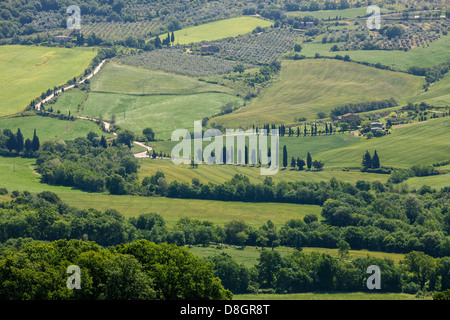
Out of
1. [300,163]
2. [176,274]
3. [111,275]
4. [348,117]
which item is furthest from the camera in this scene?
[348,117]

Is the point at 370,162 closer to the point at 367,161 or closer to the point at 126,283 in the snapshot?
the point at 367,161

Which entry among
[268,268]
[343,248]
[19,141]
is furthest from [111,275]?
[19,141]

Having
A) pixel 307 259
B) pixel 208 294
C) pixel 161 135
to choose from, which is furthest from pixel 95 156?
pixel 208 294

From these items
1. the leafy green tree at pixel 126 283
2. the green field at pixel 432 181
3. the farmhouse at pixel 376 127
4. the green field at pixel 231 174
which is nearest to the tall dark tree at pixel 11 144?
the green field at pixel 231 174

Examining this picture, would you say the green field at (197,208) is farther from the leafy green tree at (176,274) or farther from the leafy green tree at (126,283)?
the leafy green tree at (126,283)

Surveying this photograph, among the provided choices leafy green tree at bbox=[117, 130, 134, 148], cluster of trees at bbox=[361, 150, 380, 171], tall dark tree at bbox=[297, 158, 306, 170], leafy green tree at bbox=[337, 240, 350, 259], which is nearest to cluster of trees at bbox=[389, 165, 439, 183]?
cluster of trees at bbox=[361, 150, 380, 171]

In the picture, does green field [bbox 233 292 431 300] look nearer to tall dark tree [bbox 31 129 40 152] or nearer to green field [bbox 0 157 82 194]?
green field [bbox 0 157 82 194]

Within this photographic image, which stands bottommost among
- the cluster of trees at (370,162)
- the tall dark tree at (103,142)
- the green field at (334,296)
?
the green field at (334,296)
